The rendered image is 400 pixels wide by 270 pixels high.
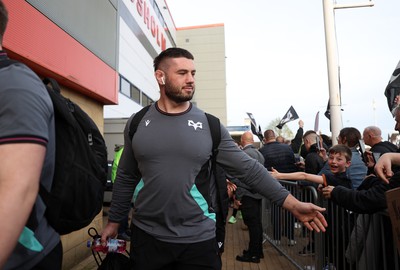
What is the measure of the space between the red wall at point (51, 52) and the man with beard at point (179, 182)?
183 centimetres

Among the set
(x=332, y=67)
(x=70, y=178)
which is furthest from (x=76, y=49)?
(x=332, y=67)

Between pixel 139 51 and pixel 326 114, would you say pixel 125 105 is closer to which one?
pixel 139 51

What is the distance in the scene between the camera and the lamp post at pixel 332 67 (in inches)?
313

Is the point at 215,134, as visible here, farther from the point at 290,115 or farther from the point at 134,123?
the point at 290,115

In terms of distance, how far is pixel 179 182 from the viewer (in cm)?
204

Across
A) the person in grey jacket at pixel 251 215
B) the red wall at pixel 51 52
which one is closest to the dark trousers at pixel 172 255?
the red wall at pixel 51 52

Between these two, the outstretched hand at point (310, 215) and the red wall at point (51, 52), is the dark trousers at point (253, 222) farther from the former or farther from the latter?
the outstretched hand at point (310, 215)

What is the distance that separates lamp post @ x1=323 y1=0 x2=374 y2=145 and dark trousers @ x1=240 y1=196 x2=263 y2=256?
11.1 feet

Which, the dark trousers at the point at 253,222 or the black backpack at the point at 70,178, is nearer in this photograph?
the black backpack at the point at 70,178

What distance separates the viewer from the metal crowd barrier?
2568 mm

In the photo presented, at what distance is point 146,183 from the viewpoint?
2121 mm

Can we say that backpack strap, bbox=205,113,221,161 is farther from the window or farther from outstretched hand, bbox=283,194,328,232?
the window

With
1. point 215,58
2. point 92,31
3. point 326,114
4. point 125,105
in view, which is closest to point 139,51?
point 125,105

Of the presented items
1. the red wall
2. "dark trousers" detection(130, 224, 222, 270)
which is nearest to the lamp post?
the red wall
